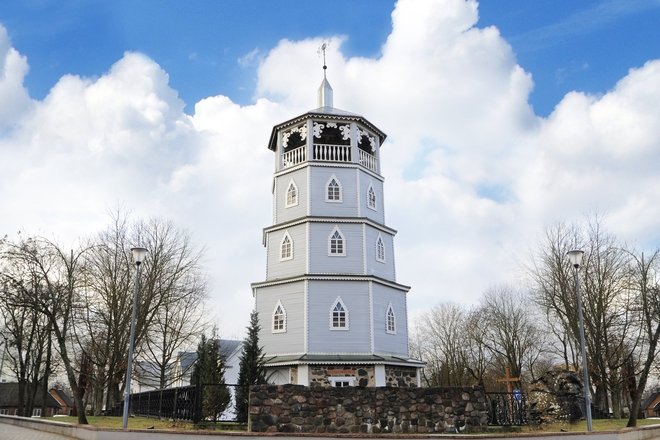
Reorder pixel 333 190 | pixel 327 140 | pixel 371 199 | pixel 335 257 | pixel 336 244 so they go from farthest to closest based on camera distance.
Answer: pixel 327 140 → pixel 371 199 → pixel 333 190 → pixel 336 244 → pixel 335 257

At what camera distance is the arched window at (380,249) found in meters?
26.1

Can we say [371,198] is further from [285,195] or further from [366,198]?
[285,195]

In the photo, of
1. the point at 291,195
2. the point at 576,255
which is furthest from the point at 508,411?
the point at 291,195

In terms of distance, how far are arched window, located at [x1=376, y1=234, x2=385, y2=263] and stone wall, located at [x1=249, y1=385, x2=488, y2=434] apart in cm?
999

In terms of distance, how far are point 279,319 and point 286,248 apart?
324 cm

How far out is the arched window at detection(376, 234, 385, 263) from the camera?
85.6 ft

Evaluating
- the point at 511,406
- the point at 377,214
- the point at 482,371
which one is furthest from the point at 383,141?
the point at 482,371

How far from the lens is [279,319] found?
965 inches

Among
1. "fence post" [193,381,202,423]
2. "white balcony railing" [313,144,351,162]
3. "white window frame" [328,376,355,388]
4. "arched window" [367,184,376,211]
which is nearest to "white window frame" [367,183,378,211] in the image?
"arched window" [367,184,376,211]

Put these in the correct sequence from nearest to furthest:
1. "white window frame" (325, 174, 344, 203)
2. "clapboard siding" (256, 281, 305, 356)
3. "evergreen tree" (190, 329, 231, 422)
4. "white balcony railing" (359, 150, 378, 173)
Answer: "evergreen tree" (190, 329, 231, 422)
"clapboard siding" (256, 281, 305, 356)
"white window frame" (325, 174, 344, 203)
"white balcony railing" (359, 150, 378, 173)

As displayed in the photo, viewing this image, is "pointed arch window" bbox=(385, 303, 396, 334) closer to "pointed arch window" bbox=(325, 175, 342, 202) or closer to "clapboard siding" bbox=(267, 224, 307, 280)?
"clapboard siding" bbox=(267, 224, 307, 280)

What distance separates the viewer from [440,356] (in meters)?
51.7

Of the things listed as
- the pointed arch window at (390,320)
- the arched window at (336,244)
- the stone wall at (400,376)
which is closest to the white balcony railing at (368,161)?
the arched window at (336,244)

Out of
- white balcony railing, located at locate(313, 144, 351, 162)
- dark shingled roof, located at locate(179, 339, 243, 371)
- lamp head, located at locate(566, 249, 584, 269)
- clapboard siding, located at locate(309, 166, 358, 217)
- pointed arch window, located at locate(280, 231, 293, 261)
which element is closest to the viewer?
lamp head, located at locate(566, 249, 584, 269)
